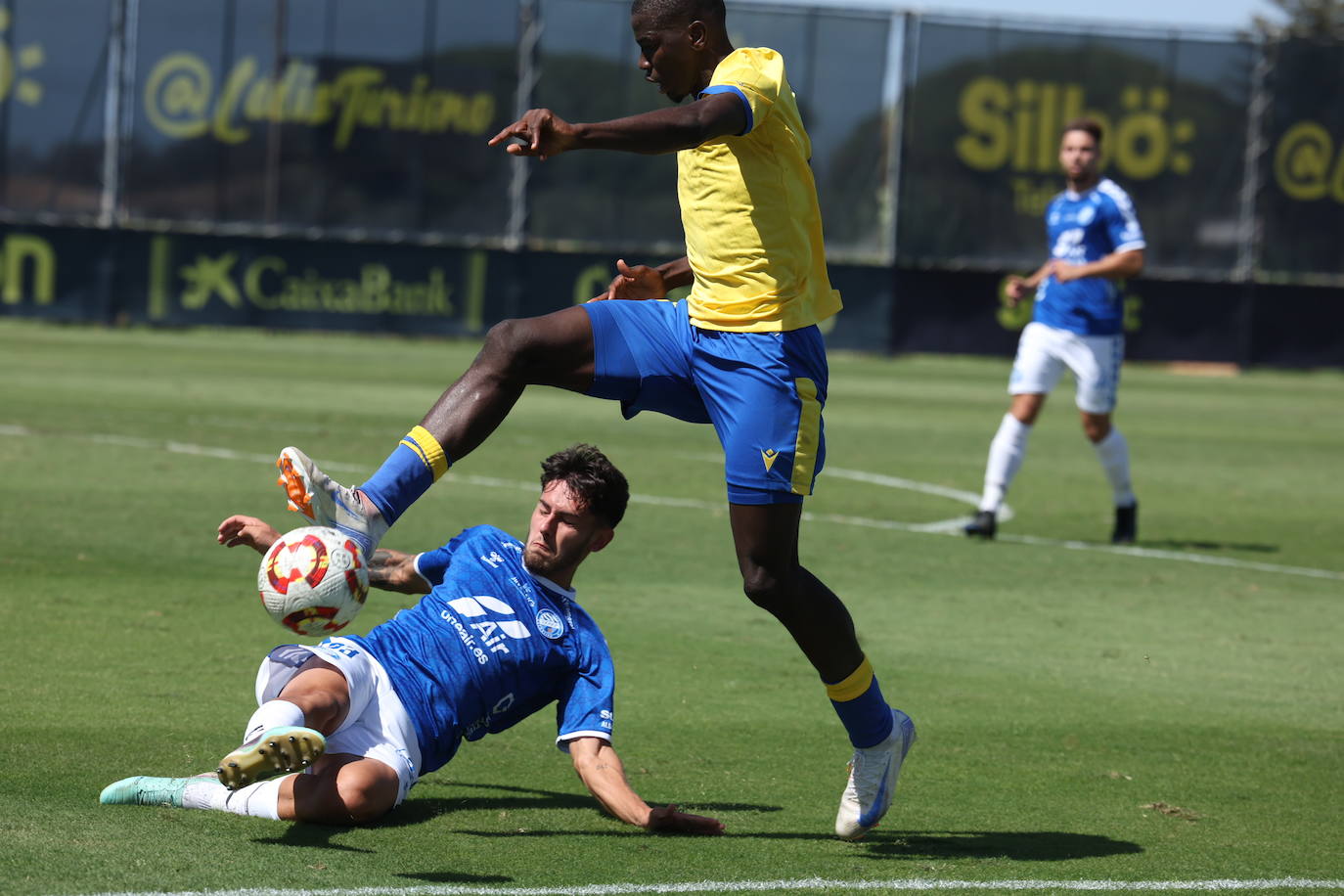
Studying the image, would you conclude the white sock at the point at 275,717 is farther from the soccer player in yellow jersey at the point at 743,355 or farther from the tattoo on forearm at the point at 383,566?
the tattoo on forearm at the point at 383,566

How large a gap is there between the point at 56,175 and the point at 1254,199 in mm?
19912

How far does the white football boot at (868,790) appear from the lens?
15.5ft

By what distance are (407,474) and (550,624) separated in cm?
74

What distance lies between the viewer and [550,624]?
5.03m

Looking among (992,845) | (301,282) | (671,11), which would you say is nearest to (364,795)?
(992,845)

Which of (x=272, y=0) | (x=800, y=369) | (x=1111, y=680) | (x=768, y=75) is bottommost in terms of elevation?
(x=1111, y=680)

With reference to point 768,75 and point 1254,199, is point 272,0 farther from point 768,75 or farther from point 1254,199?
point 768,75

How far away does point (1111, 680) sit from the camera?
7094mm

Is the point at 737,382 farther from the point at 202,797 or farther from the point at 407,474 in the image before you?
the point at 202,797

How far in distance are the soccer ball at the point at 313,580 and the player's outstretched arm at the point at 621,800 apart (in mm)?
825

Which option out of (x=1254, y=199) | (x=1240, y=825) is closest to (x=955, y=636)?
(x=1240, y=825)

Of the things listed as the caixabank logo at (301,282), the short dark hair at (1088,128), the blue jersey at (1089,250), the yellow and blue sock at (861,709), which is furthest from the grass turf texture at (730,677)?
the caixabank logo at (301,282)

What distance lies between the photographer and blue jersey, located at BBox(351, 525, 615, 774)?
487 cm

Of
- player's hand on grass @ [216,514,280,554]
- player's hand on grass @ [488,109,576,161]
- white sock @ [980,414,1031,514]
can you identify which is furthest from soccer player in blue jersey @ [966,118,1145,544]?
player's hand on grass @ [488,109,576,161]
